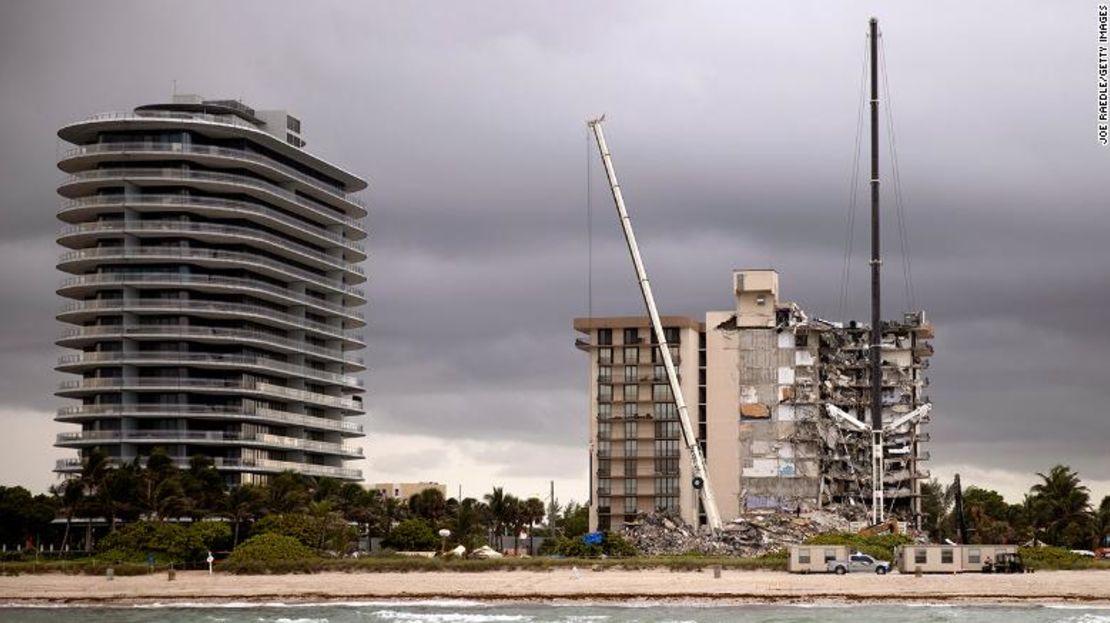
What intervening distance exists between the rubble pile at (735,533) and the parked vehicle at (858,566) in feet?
86.8

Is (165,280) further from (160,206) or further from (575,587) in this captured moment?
(575,587)

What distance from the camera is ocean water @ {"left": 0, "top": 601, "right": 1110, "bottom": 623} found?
72438mm

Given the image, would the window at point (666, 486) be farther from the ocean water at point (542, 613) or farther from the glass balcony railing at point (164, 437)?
the ocean water at point (542, 613)

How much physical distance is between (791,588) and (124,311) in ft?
306

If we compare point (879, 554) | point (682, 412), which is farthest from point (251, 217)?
point (879, 554)

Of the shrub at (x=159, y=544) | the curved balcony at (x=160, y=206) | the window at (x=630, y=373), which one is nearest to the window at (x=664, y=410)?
the window at (x=630, y=373)

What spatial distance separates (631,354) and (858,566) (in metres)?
64.9

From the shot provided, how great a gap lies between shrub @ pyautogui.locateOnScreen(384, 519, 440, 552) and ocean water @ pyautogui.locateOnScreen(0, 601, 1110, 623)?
129 ft

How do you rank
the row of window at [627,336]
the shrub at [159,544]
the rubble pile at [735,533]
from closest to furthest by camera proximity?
the shrub at [159,544], the rubble pile at [735,533], the row of window at [627,336]

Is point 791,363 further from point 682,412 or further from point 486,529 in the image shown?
point 486,529

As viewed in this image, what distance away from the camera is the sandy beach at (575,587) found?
8094 cm

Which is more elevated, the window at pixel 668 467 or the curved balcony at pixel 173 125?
the curved balcony at pixel 173 125

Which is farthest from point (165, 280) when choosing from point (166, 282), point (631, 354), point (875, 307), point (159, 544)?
→ point (875, 307)

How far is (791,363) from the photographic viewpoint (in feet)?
499
